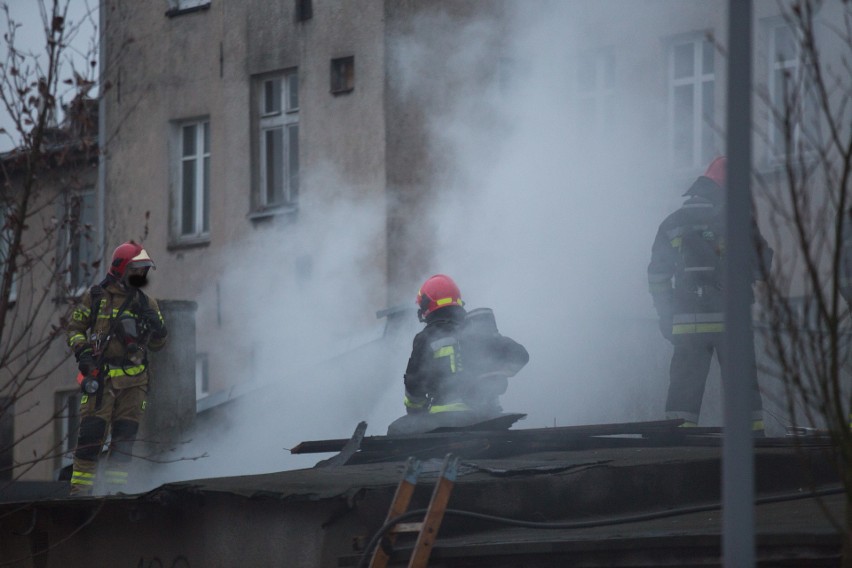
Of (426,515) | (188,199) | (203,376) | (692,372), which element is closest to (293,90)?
(188,199)

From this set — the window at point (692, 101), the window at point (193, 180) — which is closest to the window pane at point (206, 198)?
the window at point (193, 180)

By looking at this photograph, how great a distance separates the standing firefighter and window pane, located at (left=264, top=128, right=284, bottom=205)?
11.0 m

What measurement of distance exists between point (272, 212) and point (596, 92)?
477 centimetres

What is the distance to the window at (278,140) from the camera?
766 inches

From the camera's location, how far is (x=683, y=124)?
16.4 m

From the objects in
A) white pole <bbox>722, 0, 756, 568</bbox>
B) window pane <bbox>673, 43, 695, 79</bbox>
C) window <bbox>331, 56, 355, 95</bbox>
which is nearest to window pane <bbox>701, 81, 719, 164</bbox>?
window pane <bbox>673, 43, 695, 79</bbox>

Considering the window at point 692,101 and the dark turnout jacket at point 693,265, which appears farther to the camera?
the window at point 692,101

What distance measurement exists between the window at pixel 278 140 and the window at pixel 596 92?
14.2ft

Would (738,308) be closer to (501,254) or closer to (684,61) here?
(501,254)

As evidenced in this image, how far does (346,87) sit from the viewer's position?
741 inches

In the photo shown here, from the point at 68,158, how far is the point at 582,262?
29.4 feet

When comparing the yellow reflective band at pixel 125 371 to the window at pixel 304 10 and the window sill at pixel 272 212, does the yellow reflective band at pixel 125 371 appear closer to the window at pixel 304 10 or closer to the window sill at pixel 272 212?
the window sill at pixel 272 212

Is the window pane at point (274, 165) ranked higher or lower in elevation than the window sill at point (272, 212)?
higher

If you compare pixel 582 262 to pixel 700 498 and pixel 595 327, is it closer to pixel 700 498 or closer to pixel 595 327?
pixel 595 327
